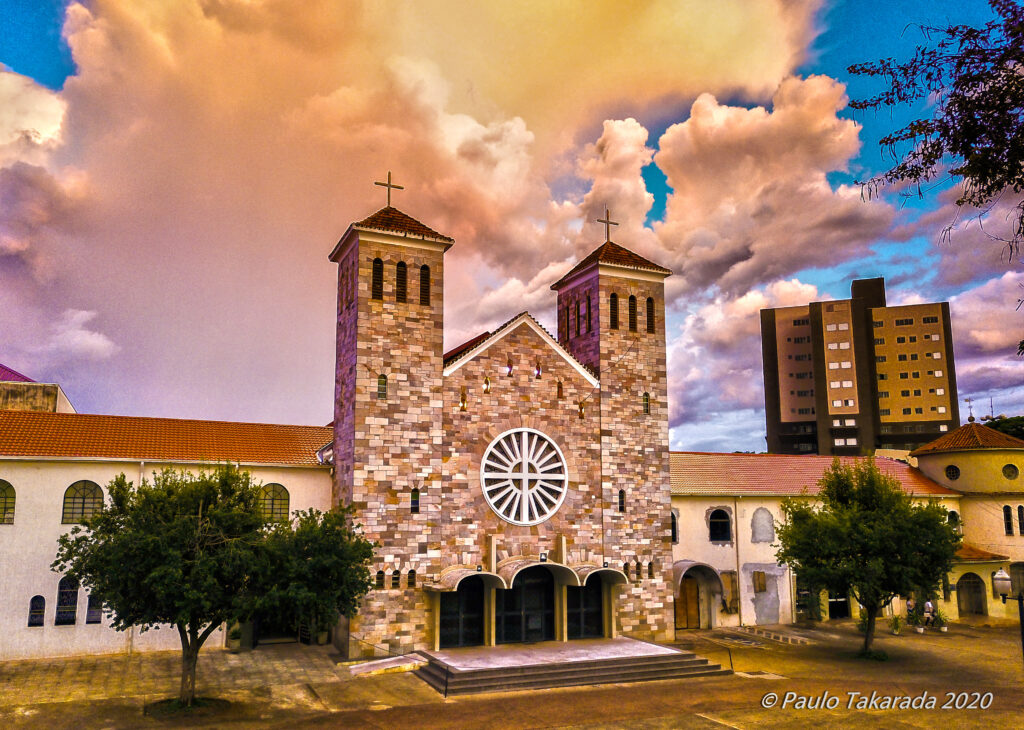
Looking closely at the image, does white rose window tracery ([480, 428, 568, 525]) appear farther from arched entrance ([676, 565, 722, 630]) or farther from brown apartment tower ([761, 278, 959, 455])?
brown apartment tower ([761, 278, 959, 455])

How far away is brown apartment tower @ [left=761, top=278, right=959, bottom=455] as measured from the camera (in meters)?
81.4

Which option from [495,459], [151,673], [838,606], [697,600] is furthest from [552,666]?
[838,606]

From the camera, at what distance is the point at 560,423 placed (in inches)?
1212

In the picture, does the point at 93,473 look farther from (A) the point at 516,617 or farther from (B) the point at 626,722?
(B) the point at 626,722

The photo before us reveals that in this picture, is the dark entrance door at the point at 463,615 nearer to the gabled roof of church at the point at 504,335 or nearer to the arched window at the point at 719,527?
the gabled roof of church at the point at 504,335

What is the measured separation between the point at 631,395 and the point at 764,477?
11706 millimetres

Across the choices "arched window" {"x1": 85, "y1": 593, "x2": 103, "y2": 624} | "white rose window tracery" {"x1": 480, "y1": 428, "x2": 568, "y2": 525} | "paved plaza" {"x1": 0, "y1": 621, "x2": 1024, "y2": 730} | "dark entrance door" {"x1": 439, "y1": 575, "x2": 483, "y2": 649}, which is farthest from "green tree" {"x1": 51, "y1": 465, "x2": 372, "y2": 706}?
"white rose window tracery" {"x1": 480, "y1": 428, "x2": 568, "y2": 525}

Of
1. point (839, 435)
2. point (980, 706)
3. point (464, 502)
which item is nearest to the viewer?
point (980, 706)

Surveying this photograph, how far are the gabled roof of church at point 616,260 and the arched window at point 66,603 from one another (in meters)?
22.9

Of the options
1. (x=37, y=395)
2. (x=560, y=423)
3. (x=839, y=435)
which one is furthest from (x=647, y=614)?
(x=839, y=435)

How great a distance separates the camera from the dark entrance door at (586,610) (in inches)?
1160

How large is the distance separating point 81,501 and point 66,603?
3.44 metres

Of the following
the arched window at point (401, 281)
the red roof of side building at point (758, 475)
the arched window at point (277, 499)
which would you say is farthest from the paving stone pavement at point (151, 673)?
the red roof of side building at point (758, 475)

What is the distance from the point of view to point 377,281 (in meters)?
28.8
